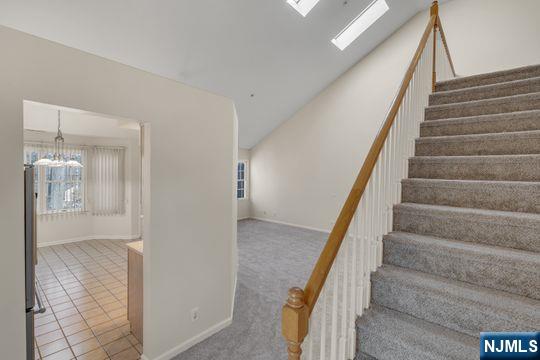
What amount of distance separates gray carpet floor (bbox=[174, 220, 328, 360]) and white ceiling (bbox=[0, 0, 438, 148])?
3.08 m

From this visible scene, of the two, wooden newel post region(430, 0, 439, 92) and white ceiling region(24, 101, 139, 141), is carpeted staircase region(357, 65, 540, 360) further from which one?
white ceiling region(24, 101, 139, 141)

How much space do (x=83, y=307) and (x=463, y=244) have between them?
12.9 ft

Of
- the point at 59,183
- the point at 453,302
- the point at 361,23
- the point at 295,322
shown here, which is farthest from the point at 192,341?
the point at 361,23

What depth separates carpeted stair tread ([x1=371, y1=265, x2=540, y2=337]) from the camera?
1103mm

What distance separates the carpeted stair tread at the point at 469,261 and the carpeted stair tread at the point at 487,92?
1.79 m

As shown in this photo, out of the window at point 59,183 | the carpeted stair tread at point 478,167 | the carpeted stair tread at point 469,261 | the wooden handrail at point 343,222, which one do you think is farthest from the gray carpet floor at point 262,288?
the window at point 59,183

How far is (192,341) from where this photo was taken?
2.29m

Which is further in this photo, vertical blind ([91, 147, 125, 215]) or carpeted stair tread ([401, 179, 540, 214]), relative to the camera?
vertical blind ([91, 147, 125, 215])

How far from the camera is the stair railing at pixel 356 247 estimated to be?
3.16 ft

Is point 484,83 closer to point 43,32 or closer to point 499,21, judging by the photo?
point 499,21

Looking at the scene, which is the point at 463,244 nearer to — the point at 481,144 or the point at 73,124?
the point at 481,144

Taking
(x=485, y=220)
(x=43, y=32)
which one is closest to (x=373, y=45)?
(x=485, y=220)

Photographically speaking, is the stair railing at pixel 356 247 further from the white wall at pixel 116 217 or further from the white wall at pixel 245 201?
the white wall at pixel 245 201

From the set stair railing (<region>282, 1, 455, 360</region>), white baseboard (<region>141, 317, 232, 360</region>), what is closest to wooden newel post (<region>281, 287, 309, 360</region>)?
stair railing (<region>282, 1, 455, 360</region>)
